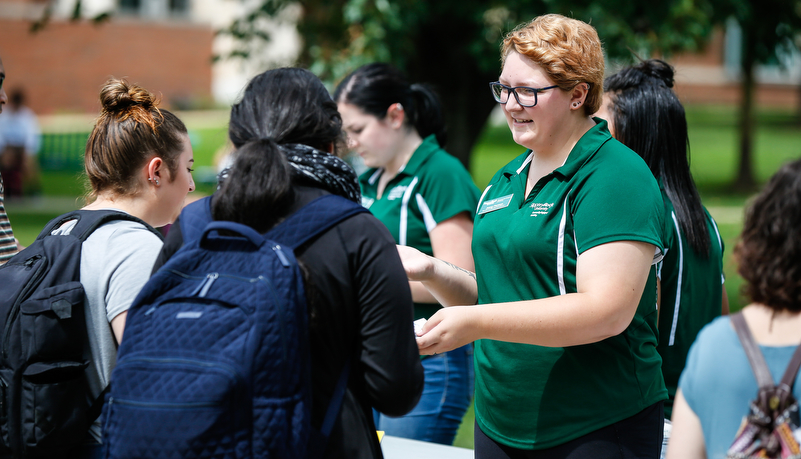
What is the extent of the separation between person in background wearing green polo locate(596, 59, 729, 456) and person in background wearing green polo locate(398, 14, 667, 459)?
37cm

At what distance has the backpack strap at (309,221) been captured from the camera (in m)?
1.60

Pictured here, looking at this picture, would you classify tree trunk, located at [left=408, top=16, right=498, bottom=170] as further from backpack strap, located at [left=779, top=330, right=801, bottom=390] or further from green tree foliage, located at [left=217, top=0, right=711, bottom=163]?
backpack strap, located at [left=779, top=330, right=801, bottom=390]

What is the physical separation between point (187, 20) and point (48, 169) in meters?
14.1

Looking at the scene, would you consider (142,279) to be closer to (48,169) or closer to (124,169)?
(124,169)

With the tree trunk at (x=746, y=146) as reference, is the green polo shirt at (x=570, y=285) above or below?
above

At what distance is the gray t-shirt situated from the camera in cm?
199

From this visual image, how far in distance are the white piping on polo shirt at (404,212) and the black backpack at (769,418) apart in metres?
1.94

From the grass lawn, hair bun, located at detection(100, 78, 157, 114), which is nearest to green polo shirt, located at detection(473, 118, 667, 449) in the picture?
hair bun, located at detection(100, 78, 157, 114)

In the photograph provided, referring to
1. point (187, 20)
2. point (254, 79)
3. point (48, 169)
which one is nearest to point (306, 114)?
point (254, 79)

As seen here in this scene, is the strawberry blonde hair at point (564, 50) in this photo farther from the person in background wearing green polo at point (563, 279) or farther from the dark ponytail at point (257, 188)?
the dark ponytail at point (257, 188)

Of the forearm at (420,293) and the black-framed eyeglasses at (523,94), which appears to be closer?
the black-framed eyeglasses at (523,94)

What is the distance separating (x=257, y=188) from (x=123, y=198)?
2.80 ft

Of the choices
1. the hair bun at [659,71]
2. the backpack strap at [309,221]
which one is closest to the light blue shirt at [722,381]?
the backpack strap at [309,221]

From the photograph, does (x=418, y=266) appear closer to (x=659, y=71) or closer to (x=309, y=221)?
(x=309, y=221)
